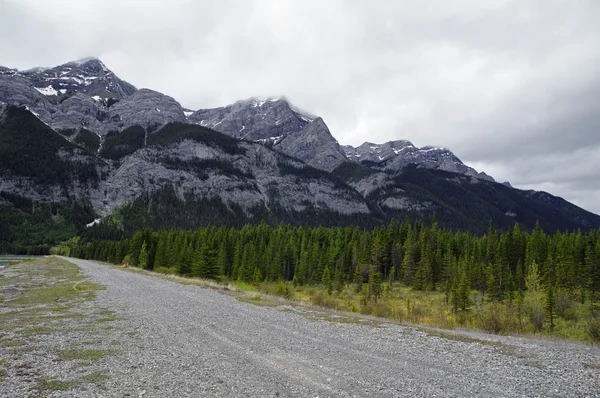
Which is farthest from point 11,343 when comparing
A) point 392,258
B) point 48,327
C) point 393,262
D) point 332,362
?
point 392,258

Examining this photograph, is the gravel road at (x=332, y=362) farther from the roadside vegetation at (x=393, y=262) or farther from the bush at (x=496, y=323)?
the roadside vegetation at (x=393, y=262)

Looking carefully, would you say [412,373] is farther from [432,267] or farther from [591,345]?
[432,267]

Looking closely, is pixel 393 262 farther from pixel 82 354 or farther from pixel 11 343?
pixel 11 343

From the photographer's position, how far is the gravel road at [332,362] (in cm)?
852

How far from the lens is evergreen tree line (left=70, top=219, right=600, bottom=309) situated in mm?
62891

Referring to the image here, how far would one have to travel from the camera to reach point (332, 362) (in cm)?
1092

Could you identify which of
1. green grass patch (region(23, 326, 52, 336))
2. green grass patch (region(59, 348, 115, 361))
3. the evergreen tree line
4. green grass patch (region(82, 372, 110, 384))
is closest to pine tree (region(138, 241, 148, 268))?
the evergreen tree line

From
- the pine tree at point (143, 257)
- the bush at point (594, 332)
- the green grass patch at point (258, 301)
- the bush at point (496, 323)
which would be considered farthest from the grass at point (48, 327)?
the pine tree at point (143, 257)

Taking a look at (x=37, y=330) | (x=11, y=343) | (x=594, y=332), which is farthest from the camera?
(x=594, y=332)

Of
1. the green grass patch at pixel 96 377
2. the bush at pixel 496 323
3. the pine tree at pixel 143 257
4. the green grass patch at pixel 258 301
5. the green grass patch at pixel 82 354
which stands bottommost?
the pine tree at pixel 143 257

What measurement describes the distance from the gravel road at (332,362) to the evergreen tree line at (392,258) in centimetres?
3972

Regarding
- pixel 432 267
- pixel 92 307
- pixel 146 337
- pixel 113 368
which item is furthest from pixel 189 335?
pixel 432 267

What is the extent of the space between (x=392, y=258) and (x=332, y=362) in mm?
82544

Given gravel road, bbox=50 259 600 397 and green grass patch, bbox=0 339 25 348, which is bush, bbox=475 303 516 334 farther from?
green grass patch, bbox=0 339 25 348
